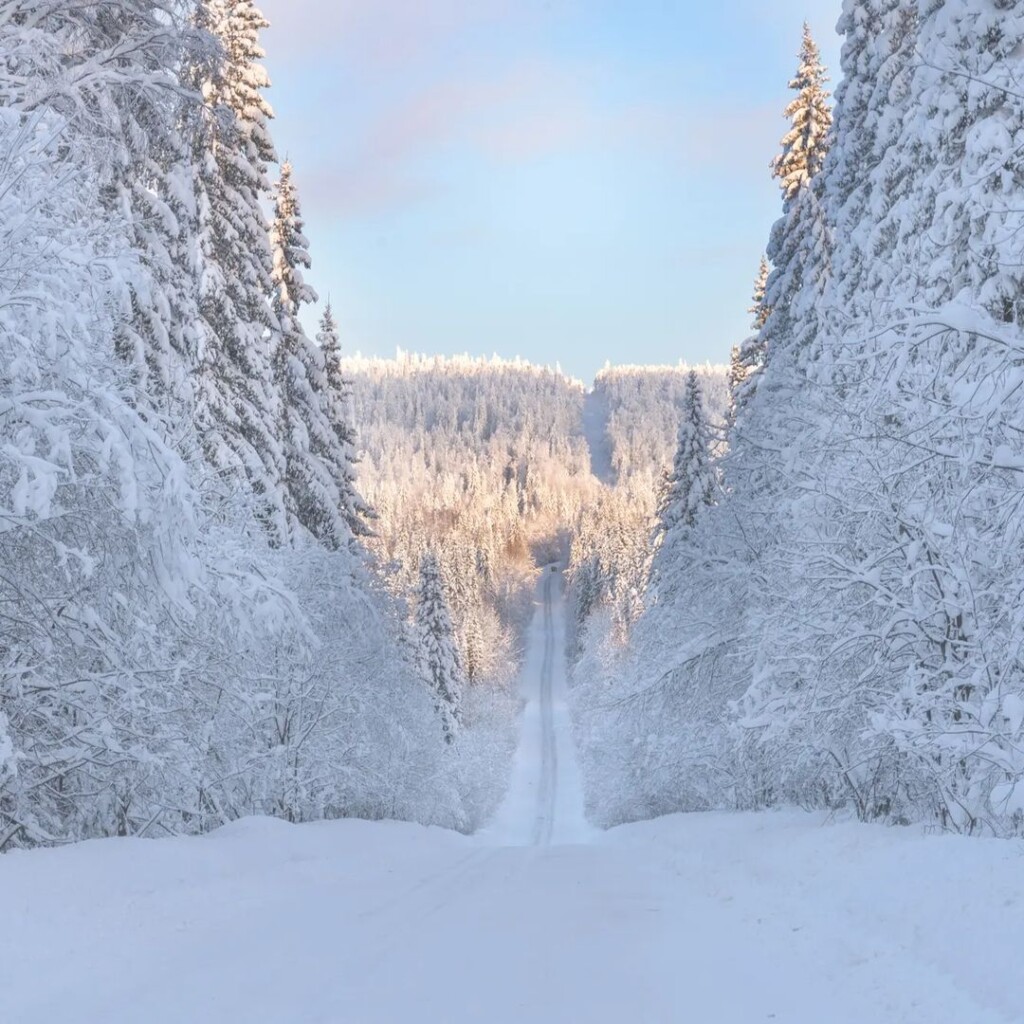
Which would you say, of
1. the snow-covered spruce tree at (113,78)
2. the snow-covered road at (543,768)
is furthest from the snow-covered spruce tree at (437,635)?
the snow-covered spruce tree at (113,78)

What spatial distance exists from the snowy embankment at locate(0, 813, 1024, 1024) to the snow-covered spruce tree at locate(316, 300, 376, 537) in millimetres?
18915

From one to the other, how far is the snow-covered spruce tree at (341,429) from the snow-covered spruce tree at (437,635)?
76.1ft

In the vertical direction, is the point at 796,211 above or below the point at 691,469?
above

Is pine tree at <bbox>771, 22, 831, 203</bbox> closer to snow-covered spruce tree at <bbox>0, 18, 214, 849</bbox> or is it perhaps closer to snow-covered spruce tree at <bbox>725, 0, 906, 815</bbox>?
snow-covered spruce tree at <bbox>725, 0, 906, 815</bbox>

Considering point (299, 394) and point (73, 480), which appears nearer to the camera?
point (73, 480)

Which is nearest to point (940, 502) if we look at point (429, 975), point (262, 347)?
point (429, 975)

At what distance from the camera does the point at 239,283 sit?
19.6m

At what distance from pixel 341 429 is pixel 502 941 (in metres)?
24.0

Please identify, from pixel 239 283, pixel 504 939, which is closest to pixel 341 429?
pixel 239 283

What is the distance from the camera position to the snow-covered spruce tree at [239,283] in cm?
1791

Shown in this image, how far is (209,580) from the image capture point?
26.5 ft

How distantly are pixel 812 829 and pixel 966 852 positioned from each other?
19.9 ft

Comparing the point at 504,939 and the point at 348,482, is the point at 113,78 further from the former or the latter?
the point at 348,482

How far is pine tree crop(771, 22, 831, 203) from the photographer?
25062 millimetres
